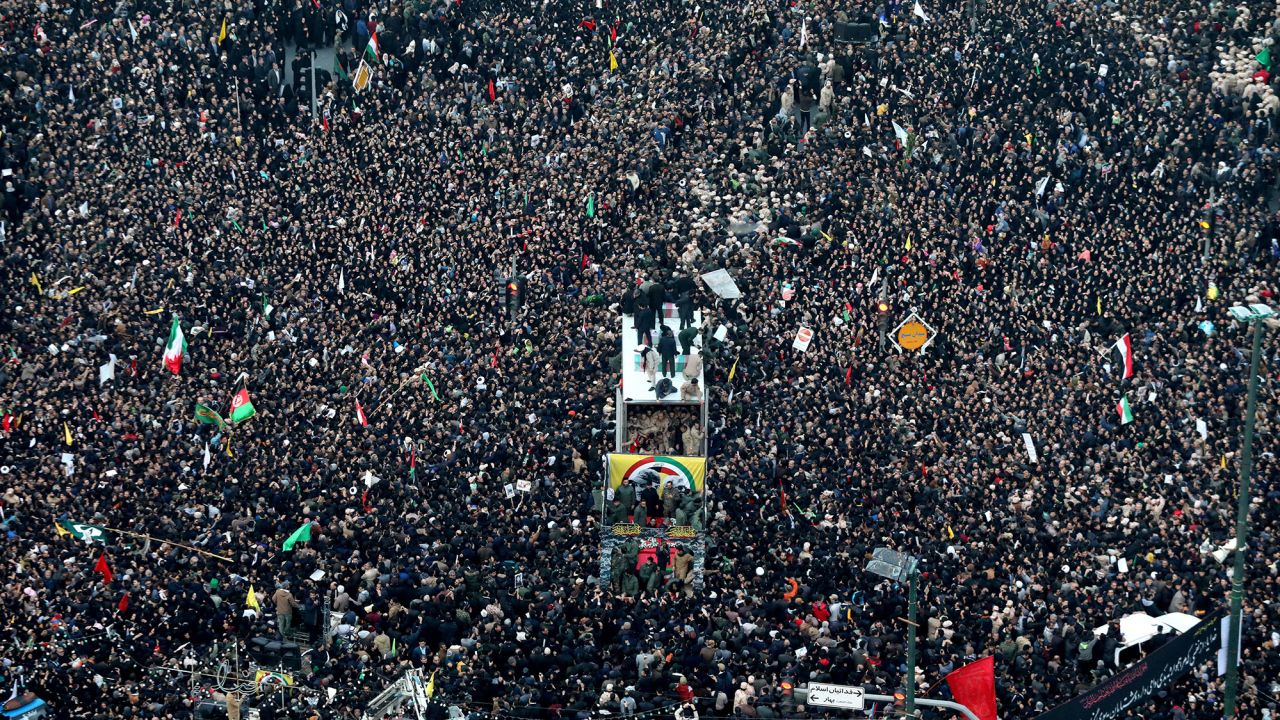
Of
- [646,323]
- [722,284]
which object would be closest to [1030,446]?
[722,284]

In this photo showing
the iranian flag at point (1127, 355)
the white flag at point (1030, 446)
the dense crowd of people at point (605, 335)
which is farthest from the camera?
the iranian flag at point (1127, 355)

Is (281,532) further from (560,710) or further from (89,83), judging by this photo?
(89,83)

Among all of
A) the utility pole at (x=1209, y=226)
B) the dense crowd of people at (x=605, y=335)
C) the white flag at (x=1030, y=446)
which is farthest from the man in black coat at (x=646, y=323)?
the utility pole at (x=1209, y=226)

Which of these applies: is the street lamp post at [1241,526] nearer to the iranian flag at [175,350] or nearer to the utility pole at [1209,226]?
the utility pole at [1209,226]

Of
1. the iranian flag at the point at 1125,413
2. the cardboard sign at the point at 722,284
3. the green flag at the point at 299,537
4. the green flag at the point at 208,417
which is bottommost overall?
the green flag at the point at 299,537

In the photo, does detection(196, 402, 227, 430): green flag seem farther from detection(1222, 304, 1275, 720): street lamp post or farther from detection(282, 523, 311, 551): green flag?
detection(1222, 304, 1275, 720): street lamp post

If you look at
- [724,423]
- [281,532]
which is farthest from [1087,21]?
[281,532]

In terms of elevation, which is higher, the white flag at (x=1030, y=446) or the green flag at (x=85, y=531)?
the white flag at (x=1030, y=446)

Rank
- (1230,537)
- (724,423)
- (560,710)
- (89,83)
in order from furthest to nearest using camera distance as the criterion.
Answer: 1. (89,83)
2. (724,423)
3. (1230,537)
4. (560,710)
